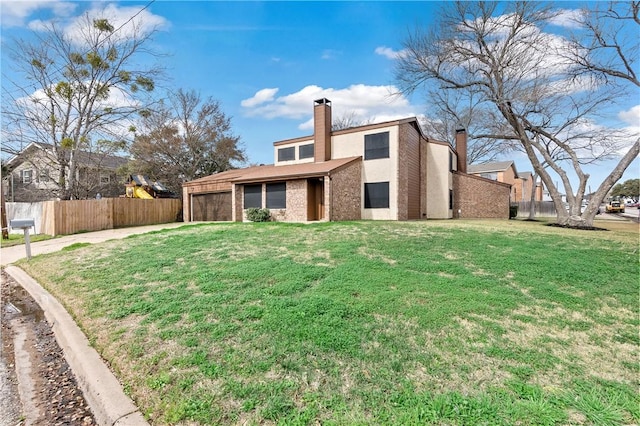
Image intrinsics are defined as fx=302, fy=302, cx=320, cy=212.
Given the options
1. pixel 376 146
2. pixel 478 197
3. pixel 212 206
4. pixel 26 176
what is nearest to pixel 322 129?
pixel 376 146

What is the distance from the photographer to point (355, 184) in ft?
54.2

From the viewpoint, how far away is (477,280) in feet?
16.5

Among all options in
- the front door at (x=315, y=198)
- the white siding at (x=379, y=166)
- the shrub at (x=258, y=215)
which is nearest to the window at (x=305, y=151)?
the white siding at (x=379, y=166)

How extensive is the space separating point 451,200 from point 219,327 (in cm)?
2035

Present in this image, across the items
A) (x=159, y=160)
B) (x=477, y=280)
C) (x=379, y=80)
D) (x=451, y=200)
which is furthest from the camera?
(x=159, y=160)

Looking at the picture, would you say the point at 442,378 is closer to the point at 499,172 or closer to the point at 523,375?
the point at 523,375

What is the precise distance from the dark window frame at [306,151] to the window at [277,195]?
405 cm

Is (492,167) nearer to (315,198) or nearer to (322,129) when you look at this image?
(322,129)

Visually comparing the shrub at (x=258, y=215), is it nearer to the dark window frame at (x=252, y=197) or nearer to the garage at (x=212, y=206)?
the dark window frame at (x=252, y=197)

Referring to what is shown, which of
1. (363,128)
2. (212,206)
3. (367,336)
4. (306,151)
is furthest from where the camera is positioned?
(212,206)

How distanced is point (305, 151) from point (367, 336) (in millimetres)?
17289

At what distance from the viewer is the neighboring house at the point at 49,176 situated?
17.9m

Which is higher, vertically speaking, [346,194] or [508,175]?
[508,175]

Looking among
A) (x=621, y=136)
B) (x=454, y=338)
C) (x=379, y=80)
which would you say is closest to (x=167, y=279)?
(x=454, y=338)
